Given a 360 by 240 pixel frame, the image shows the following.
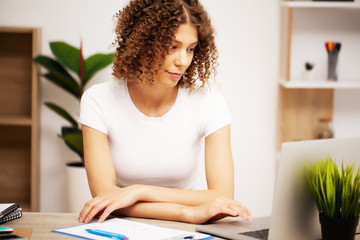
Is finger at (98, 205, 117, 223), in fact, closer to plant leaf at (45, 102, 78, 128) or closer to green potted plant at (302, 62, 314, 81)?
plant leaf at (45, 102, 78, 128)

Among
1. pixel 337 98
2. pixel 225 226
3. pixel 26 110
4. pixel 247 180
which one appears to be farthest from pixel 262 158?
pixel 225 226

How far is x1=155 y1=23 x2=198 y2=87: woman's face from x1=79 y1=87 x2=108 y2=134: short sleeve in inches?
10.0

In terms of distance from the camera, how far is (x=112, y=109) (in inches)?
65.1

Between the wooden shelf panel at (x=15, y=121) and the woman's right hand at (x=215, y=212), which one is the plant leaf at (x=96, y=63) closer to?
the wooden shelf panel at (x=15, y=121)

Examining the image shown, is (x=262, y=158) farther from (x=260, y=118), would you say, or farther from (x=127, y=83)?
(x=127, y=83)

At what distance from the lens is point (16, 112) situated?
119 inches

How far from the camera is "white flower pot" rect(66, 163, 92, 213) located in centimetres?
274

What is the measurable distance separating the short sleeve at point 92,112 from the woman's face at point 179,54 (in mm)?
253

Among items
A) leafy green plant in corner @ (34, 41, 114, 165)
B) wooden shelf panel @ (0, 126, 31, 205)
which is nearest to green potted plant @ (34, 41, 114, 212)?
leafy green plant in corner @ (34, 41, 114, 165)

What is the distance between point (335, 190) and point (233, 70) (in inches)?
84.9

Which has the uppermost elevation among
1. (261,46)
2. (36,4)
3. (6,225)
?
(36,4)

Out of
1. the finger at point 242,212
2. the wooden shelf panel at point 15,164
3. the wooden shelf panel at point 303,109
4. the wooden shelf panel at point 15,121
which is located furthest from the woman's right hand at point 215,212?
the wooden shelf panel at point 15,164

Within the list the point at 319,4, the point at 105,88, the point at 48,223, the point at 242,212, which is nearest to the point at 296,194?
the point at 242,212

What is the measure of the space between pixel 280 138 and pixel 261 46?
2.01 feet
